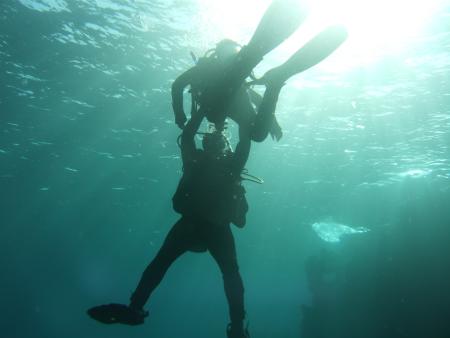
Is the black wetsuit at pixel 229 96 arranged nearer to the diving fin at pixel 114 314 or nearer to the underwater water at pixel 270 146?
the diving fin at pixel 114 314

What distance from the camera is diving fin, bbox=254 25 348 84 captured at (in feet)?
11.8

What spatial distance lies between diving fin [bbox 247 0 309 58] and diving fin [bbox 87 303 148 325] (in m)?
3.58

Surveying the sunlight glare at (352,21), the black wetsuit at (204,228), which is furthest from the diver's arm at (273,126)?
the sunlight glare at (352,21)

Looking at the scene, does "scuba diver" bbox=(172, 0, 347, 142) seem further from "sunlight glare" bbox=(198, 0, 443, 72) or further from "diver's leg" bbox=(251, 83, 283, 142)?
"sunlight glare" bbox=(198, 0, 443, 72)

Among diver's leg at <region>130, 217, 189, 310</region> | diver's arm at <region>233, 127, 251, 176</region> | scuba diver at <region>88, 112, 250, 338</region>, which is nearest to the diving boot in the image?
scuba diver at <region>88, 112, 250, 338</region>

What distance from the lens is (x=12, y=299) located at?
107062mm

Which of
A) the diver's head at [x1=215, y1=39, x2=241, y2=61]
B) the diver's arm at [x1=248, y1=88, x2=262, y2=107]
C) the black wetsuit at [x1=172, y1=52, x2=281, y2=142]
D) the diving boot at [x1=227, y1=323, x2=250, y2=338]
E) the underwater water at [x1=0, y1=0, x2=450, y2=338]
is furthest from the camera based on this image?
the underwater water at [x1=0, y1=0, x2=450, y2=338]

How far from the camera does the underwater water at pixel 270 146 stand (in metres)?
12.6

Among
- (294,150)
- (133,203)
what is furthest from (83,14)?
(133,203)

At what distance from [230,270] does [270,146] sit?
16.6 m

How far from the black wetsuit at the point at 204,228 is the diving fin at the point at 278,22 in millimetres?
1714

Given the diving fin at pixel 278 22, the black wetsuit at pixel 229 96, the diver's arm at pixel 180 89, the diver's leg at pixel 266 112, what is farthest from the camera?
the diver's arm at pixel 180 89

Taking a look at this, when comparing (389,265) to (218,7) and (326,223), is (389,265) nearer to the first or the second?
(326,223)

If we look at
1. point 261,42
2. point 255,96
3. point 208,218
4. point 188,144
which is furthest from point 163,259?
point 261,42
